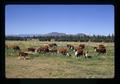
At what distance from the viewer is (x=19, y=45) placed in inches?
92.7

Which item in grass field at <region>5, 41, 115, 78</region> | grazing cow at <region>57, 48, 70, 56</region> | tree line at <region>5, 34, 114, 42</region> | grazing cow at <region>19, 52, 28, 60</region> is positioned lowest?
grass field at <region>5, 41, 115, 78</region>

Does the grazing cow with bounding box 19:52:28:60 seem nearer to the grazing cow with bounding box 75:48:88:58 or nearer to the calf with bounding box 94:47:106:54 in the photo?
the grazing cow with bounding box 75:48:88:58

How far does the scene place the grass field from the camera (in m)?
2.35

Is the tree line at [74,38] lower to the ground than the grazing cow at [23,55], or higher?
higher

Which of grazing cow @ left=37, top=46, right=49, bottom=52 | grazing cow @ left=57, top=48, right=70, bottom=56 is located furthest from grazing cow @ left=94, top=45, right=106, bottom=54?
grazing cow @ left=37, top=46, right=49, bottom=52

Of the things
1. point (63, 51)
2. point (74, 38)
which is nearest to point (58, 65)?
point (63, 51)

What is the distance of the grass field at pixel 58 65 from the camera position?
92.7 inches

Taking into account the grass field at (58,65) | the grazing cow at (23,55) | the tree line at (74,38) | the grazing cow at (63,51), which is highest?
the tree line at (74,38)

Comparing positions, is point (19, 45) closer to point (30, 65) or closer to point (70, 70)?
point (30, 65)

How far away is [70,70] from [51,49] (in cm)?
19

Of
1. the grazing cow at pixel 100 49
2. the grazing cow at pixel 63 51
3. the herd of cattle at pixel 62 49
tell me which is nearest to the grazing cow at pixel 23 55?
the herd of cattle at pixel 62 49

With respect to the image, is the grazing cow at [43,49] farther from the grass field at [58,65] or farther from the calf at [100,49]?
the calf at [100,49]

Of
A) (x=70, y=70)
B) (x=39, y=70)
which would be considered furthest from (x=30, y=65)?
(x=70, y=70)

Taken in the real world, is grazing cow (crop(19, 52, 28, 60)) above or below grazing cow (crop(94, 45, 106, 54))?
below
